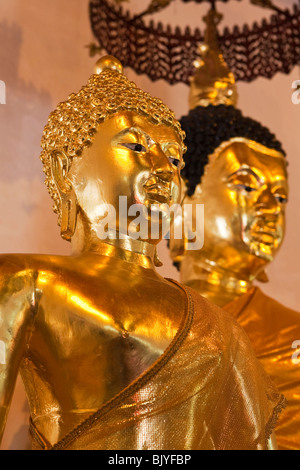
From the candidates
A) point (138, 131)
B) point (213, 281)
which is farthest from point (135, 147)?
point (213, 281)

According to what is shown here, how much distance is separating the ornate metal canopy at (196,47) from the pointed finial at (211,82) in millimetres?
192

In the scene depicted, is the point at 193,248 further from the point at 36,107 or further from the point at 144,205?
the point at 144,205

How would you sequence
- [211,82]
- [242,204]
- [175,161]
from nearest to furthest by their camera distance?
[175,161]
[242,204]
[211,82]

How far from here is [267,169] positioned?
7.10 feet

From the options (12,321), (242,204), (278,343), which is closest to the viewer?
(12,321)

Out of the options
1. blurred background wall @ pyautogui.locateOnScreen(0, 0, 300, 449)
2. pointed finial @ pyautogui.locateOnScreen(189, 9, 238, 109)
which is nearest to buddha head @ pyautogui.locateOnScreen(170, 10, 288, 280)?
pointed finial @ pyautogui.locateOnScreen(189, 9, 238, 109)

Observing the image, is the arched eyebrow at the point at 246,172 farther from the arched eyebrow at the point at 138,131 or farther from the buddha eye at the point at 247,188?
the arched eyebrow at the point at 138,131

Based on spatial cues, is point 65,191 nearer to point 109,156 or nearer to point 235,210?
point 109,156

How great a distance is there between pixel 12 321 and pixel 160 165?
0.40 m

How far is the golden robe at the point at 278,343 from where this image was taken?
1845 mm

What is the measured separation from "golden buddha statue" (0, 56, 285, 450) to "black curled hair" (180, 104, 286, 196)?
0.58 m

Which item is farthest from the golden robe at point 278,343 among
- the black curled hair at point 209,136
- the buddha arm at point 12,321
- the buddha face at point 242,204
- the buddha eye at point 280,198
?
the buddha arm at point 12,321

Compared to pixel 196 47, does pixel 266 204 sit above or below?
below

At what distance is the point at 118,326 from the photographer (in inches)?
54.9
